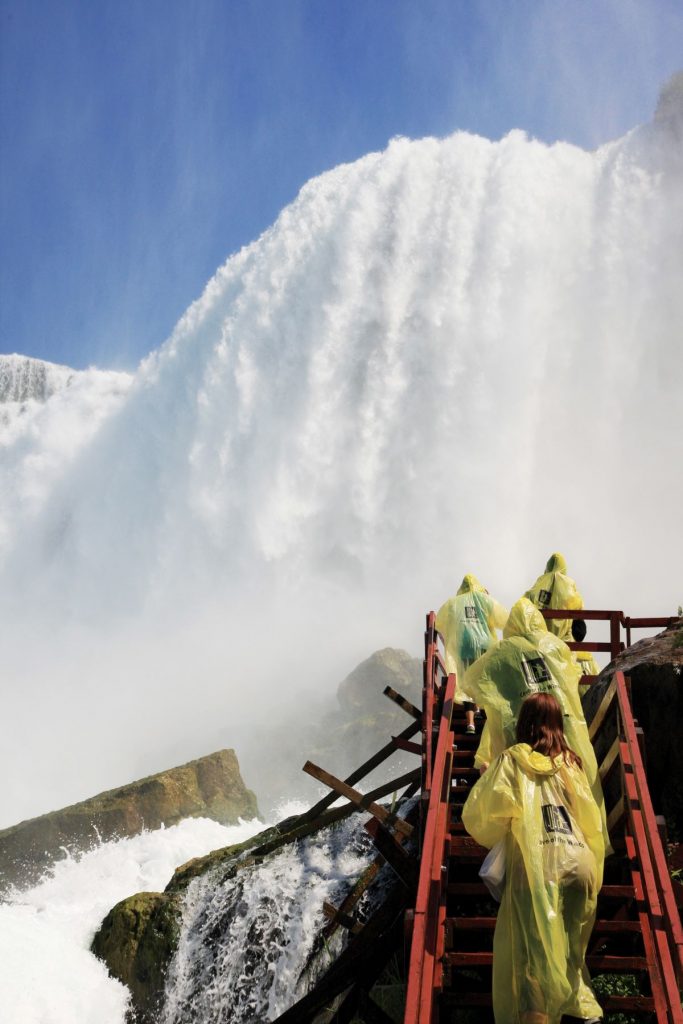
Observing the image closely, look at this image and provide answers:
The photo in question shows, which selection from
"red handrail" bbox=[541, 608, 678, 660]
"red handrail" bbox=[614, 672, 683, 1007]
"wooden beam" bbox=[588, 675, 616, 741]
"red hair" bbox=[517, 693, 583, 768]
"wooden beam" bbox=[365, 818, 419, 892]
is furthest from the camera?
"red handrail" bbox=[541, 608, 678, 660]

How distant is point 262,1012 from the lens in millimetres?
7938

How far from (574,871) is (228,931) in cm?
647

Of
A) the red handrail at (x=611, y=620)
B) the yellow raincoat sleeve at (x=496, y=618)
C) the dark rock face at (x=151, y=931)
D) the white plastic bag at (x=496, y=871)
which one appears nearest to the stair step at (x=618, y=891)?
the white plastic bag at (x=496, y=871)

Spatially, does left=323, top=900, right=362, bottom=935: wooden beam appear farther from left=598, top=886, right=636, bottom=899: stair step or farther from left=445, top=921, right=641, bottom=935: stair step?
left=598, top=886, right=636, bottom=899: stair step

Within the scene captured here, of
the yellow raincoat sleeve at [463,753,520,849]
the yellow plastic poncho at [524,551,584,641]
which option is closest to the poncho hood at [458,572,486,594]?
the yellow plastic poncho at [524,551,584,641]

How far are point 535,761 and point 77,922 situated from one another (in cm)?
961

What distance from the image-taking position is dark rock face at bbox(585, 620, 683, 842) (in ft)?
20.9

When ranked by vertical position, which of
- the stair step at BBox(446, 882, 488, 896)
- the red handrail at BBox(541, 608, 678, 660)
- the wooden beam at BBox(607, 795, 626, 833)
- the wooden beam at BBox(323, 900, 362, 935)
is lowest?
the wooden beam at BBox(323, 900, 362, 935)

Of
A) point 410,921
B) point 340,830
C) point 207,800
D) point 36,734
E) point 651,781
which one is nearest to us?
point 410,921

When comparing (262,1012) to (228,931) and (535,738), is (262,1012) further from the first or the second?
(535,738)

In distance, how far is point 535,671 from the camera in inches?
193

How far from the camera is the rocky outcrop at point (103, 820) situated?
15625 millimetres

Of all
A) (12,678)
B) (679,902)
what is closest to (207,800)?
(679,902)

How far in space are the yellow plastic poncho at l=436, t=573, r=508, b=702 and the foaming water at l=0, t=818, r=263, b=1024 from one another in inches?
220
